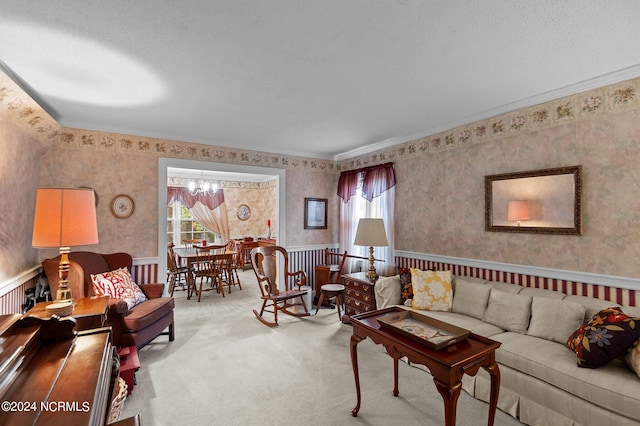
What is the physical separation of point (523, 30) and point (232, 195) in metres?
7.97

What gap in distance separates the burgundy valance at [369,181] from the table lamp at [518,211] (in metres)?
1.64

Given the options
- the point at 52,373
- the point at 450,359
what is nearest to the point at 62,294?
the point at 52,373

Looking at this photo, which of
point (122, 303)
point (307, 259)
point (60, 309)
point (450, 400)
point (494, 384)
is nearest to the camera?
point (450, 400)

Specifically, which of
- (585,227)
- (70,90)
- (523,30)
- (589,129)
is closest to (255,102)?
(70,90)

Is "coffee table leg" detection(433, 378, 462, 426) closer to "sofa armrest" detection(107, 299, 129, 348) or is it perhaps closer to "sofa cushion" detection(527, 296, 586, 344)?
"sofa cushion" detection(527, 296, 586, 344)

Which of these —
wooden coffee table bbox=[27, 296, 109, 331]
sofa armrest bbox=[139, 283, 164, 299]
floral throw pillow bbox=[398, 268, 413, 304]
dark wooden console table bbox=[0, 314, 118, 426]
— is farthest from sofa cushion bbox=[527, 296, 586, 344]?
sofa armrest bbox=[139, 283, 164, 299]

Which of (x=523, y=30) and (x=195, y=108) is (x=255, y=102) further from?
(x=523, y=30)

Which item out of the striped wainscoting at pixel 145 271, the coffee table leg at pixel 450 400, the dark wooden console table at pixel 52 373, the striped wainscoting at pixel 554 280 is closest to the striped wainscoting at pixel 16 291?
the striped wainscoting at pixel 145 271

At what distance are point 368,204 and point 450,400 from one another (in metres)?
3.49

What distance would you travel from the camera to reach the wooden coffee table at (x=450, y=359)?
5.21 feet

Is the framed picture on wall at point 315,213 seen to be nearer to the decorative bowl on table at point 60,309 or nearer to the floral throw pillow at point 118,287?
the floral throw pillow at point 118,287

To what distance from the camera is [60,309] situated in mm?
1994

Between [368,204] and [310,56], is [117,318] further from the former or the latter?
[368,204]

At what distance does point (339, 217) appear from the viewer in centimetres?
558
